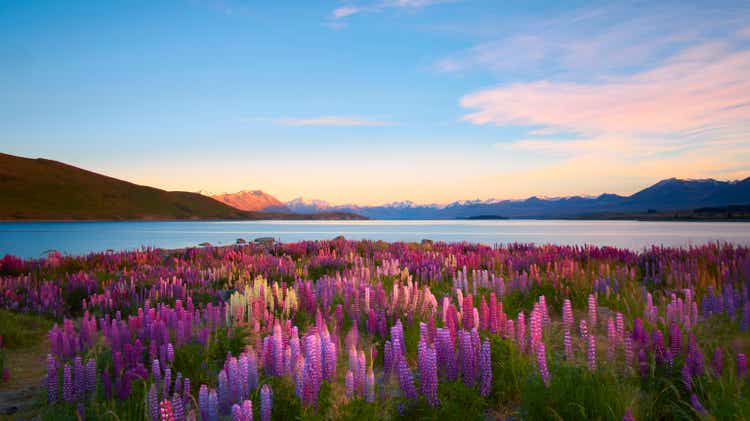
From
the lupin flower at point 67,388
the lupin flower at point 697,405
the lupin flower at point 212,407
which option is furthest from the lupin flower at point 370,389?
the lupin flower at point 67,388

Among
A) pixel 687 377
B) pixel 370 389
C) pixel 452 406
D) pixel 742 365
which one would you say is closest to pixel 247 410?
pixel 370 389

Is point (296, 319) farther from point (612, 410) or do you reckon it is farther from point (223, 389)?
point (612, 410)

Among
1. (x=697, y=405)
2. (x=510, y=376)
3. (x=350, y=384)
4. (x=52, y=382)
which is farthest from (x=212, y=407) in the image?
(x=697, y=405)

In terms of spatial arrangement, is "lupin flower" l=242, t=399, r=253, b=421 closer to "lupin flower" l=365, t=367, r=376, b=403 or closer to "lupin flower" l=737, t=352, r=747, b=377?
"lupin flower" l=365, t=367, r=376, b=403

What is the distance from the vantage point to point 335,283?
702 centimetres

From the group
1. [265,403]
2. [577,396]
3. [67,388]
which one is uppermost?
[265,403]

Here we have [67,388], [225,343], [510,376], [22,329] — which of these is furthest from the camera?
[22,329]

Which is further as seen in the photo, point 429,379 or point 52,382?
point 52,382

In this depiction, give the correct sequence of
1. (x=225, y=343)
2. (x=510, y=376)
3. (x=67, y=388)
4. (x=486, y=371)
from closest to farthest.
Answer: (x=486, y=371) → (x=67, y=388) → (x=510, y=376) → (x=225, y=343)

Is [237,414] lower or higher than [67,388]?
higher

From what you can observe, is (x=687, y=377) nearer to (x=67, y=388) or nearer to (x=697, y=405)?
(x=697, y=405)

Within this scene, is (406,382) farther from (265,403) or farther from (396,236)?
(396,236)

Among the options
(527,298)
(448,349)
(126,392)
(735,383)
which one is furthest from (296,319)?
(735,383)

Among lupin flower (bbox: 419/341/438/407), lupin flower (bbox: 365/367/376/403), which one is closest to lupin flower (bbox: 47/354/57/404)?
lupin flower (bbox: 365/367/376/403)
